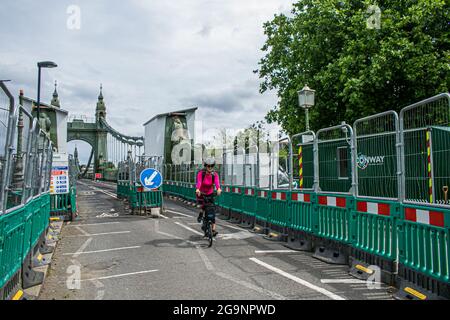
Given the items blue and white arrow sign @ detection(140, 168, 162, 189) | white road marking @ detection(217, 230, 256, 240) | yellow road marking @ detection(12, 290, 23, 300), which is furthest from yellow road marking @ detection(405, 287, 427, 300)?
blue and white arrow sign @ detection(140, 168, 162, 189)

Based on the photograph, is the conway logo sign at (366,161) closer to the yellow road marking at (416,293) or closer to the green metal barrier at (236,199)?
the yellow road marking at (416,293)

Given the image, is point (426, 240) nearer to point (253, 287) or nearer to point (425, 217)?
point (425, 217)

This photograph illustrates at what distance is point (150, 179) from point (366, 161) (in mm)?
9408

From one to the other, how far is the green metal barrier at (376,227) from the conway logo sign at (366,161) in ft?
1.98

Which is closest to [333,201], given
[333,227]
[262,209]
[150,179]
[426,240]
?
[333,227]

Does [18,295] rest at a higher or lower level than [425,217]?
lower

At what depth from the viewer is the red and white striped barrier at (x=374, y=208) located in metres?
6.12

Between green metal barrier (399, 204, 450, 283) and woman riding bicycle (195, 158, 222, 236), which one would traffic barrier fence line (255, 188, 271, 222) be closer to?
woman riding bicycle (195, 158, 222, 236)

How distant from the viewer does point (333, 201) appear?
25.4 ft

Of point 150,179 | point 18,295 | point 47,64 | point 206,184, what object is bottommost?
point 18,295
